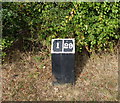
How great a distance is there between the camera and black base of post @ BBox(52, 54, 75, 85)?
3277 mm

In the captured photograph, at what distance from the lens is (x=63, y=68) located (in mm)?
3375

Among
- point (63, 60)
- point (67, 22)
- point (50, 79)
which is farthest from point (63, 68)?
point (67, 22)

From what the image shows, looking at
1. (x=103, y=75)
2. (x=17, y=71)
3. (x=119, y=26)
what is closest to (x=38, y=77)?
(x=17, y=71)

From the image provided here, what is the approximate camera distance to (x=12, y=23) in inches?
153

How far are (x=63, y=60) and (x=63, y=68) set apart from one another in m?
0.16

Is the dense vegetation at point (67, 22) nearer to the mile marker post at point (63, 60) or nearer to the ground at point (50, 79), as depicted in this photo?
the ground at point (50, 79)

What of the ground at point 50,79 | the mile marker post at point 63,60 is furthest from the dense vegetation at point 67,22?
the mile marker post at point 63,60

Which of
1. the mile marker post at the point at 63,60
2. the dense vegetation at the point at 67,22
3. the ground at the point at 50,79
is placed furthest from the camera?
the dense vegetation at the point at 67,22

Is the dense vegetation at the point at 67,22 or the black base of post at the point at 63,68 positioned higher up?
the dense vegetation at the point at 67,22

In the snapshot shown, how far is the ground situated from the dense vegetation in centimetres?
30

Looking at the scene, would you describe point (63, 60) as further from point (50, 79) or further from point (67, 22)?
point (67, 22)

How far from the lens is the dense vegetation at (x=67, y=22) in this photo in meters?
3.64

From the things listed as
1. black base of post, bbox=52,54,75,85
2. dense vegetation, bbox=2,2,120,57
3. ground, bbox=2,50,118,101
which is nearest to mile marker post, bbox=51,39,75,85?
black base of post, bbox=52,54,75,85

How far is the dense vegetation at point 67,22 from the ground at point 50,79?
0.30m
